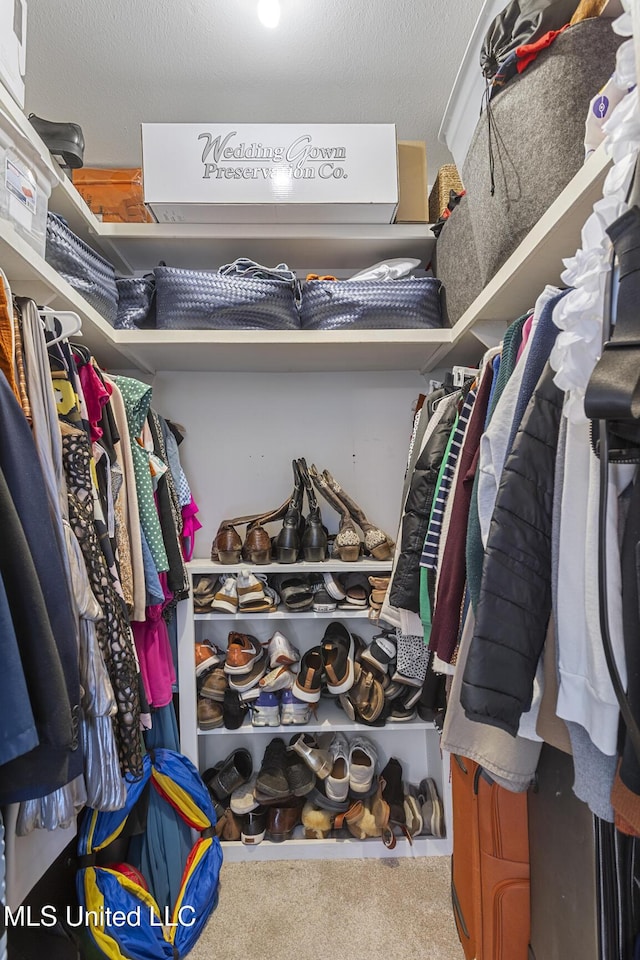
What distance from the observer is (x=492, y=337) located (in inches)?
55.0

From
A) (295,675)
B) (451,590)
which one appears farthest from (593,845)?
(295,675)

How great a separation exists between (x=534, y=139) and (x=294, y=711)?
1.64 m

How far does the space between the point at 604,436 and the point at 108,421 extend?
1105mm

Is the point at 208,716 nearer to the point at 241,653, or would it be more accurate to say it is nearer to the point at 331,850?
the point at 241,653

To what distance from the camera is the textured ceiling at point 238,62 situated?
1.29 m

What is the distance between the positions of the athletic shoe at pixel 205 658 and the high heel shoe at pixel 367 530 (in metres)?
0.64

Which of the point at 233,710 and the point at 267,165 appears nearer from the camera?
the point at 267,165

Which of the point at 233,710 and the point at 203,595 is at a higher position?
the point at 203,595

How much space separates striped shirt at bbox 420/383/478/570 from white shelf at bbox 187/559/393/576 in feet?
1.79

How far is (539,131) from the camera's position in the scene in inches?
36.6

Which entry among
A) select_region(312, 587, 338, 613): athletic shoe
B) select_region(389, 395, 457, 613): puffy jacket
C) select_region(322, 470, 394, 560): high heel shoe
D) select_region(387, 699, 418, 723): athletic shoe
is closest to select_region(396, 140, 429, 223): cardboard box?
select_region(389, 395, 457, 613): puffy jacket

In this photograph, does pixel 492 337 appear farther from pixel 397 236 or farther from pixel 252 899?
pixel 252 899

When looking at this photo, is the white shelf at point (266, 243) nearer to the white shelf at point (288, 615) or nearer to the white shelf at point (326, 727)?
the white shelf at point (288, 615)

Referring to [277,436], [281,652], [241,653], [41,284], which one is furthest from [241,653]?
[41,284]
